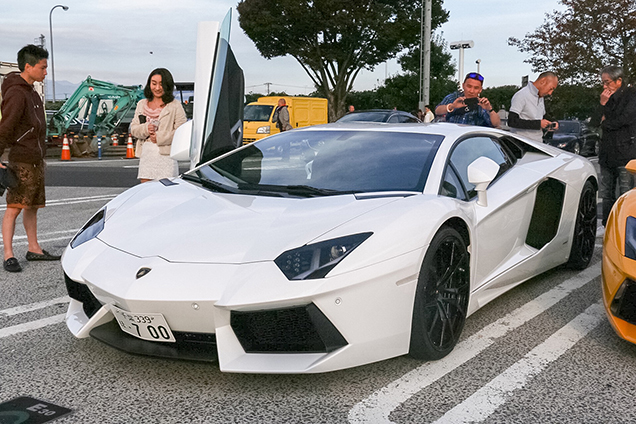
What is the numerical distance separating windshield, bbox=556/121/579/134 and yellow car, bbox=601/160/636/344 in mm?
18479

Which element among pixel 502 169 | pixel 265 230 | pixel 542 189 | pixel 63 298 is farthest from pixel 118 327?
pixel 542 189

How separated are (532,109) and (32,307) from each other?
4933 mm

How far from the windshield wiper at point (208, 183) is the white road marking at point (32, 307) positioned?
1109 millimetres

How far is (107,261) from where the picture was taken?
297 centimetres

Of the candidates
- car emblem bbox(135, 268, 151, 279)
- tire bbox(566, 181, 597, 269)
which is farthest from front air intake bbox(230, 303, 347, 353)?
tire bbox(566, 181, 597, 269)

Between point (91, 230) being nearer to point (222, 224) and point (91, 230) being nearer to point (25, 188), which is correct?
point (222, 224)

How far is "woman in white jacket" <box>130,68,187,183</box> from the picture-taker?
219 inches

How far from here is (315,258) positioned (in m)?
2.71

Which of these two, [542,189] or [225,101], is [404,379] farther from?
[225,101]

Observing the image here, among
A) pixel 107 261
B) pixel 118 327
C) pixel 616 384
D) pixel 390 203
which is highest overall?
pixel 390 203

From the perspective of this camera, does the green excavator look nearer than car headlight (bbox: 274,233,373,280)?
No

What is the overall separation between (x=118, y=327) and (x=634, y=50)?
3092cm

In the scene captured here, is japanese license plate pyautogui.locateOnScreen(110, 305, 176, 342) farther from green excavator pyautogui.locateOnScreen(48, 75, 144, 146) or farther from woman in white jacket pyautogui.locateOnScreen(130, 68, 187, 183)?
green excavator pyautogui.locateOnScreen(48, 75, 144, 146)

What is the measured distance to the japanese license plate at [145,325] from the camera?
271 centimetres
